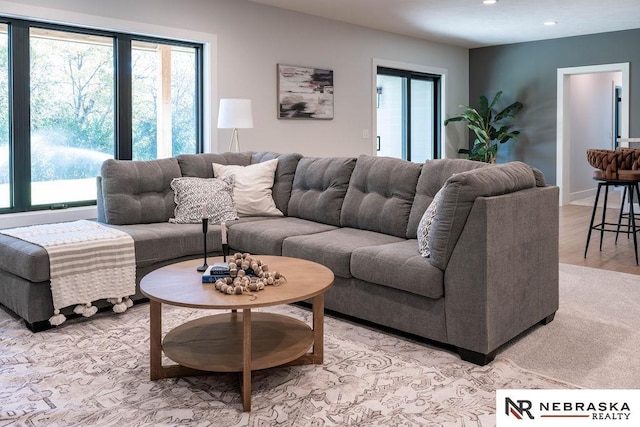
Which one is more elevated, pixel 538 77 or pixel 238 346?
pixel 538 77

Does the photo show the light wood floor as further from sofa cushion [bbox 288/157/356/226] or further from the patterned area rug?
the patterned area rug

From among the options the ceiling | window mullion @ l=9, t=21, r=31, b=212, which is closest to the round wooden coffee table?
window mullion @ l=9, t=21, r=31, b=212

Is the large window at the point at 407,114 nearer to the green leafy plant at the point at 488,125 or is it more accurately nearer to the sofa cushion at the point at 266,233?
the green leafy plant at the point at 488,125

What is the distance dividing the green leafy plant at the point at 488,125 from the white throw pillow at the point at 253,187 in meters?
4.98

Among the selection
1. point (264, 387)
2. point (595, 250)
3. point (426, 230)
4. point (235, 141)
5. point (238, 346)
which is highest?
point (235, 141)

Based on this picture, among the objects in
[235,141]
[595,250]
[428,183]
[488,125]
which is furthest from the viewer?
[488,125]

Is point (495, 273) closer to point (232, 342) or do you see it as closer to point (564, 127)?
point (232, 342)

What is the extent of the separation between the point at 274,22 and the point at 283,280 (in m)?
4.46

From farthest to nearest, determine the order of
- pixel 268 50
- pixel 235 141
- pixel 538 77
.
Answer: pixel 538 77, pixel 268 50, pixel 235 141

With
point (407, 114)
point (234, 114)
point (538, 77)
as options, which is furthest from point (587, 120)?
point (234, 114)

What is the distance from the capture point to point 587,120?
952 centimetres

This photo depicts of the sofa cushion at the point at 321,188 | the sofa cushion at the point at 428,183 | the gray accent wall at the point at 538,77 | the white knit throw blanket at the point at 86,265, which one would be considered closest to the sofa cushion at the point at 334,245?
the sofa cushion at the point at 428,183

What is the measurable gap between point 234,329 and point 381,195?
1.51 meters

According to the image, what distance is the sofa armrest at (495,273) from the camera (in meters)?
2.67
